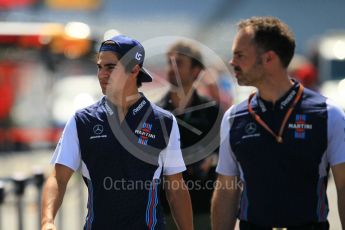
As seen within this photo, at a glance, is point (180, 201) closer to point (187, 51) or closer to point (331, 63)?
point (187, 51)

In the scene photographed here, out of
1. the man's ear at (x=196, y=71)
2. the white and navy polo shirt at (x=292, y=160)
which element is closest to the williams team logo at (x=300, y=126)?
the white and navy polo shirt at (x=292, y=160)

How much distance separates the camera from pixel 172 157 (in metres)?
5.14

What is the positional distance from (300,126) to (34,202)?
25.3ft

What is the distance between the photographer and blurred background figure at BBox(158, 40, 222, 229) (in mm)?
6781

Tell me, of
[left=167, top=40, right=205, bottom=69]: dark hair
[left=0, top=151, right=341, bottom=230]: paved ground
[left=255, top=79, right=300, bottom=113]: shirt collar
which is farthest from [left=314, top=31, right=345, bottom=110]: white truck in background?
[left=255, top=79, right=300, bottom=113]: shirt collar

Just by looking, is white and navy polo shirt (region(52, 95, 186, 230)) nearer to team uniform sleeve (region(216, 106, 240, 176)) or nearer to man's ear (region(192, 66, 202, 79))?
team uniform sleeve (region(216, 106, 240, 176))

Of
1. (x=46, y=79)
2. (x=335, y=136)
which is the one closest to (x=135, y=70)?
(x=335, y=136)

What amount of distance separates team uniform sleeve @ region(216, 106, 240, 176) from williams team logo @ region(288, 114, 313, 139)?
0.41m

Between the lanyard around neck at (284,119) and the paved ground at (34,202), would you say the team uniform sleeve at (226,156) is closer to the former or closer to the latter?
the lanyard around neck at (284,119)

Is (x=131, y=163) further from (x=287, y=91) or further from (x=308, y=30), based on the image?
(x=308, y=30)

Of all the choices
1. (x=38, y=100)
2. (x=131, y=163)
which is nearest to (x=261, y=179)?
(x=131, y=163)

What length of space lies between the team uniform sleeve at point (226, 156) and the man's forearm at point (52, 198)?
92cm

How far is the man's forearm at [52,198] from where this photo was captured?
190 inches

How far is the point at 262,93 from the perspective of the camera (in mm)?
5023
